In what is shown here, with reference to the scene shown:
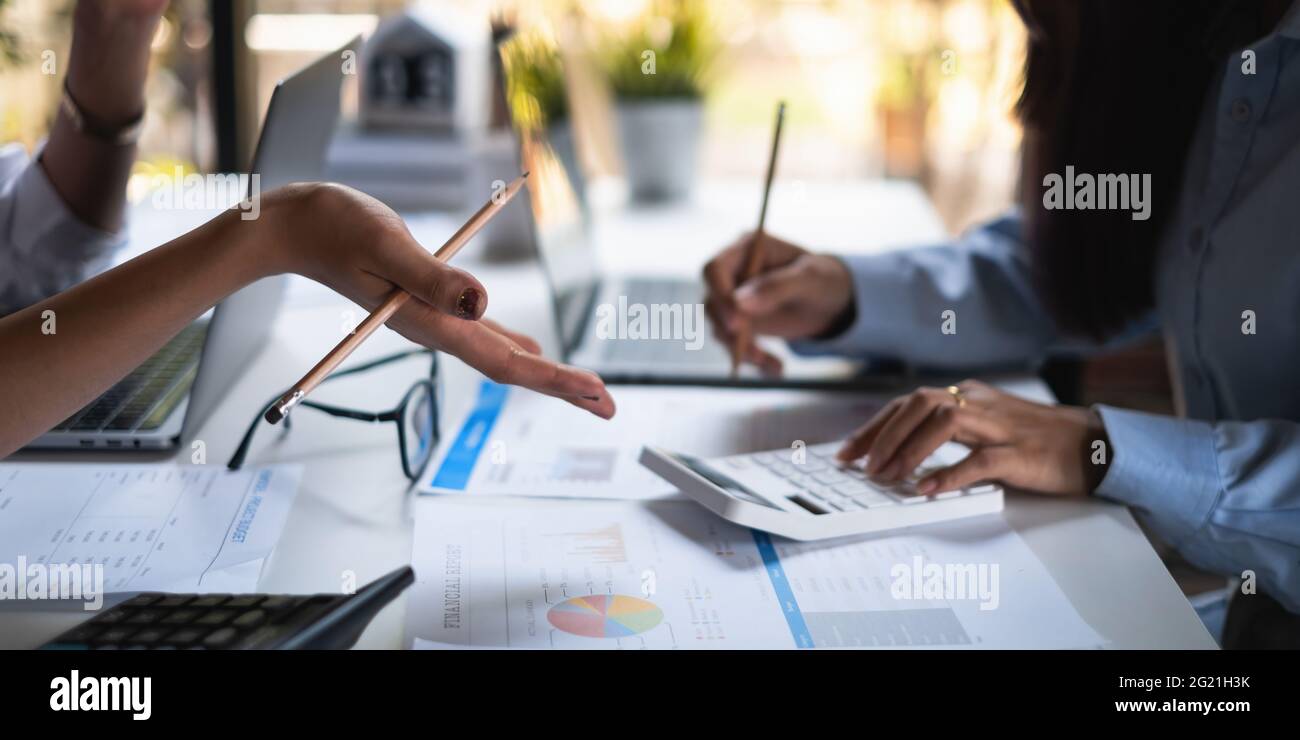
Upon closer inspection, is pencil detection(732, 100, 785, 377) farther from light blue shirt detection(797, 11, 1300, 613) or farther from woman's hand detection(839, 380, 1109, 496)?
→ woman's hand detection(839, 380, 1109, 496)

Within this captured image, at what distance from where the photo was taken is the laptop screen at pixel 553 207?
1137 mm

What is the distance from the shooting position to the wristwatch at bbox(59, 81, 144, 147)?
3.08ft

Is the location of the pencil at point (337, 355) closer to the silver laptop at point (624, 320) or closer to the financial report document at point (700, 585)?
the financial report document at point (700, 585)

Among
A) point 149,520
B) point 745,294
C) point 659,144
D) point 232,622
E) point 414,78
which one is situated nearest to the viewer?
point 232,622

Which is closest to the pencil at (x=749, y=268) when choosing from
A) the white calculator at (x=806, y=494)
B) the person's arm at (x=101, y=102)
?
the white calculator at (x=806, y=494)

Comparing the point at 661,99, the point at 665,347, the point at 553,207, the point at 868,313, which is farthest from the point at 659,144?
the point at 868,313

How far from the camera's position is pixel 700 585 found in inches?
25.9

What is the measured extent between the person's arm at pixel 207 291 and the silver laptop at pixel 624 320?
434mm

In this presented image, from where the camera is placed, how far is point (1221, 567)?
0.83 m

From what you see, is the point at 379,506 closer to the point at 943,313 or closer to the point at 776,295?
the point at 776,295

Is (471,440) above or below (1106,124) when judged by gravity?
below

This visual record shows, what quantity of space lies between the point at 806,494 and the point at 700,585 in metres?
0.13
